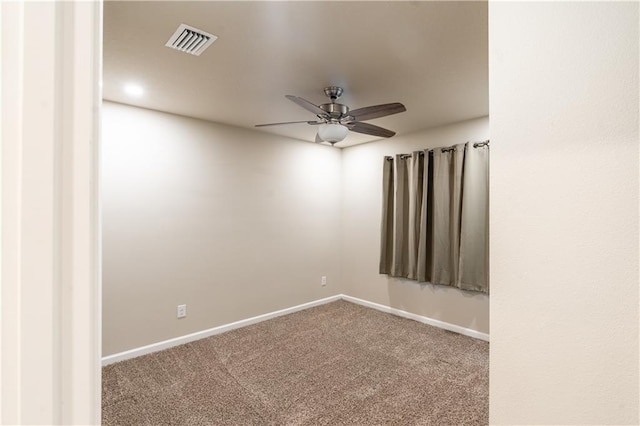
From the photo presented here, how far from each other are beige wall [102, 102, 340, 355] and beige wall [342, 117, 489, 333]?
0.39 meters

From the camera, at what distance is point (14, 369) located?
347 mm

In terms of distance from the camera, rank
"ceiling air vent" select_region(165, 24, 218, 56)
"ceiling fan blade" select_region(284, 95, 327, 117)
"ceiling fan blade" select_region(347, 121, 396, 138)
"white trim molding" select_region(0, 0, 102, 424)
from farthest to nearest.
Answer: "ceiling fan blade" select_region(347, 121, 396, 138)
"ceiling fan blade" select_region(284, 95, 327, 117)
"ceiling air vent" select_region(165, 24, 218, 56)
"white trim molding" select_region(0, 0, 102, 424)

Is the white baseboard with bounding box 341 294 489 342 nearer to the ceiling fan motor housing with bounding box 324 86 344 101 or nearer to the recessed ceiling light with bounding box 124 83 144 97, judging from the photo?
the ceiling fan motor housing with bounding box 324 86 344 101

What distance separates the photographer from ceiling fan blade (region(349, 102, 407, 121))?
6.98ft

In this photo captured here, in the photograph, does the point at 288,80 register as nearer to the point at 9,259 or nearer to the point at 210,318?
the point at 9,259

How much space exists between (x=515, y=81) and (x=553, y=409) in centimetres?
83

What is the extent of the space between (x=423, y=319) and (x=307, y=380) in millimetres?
1830

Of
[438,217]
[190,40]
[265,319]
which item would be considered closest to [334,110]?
[190,40]

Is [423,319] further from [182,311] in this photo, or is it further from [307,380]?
[182,311]

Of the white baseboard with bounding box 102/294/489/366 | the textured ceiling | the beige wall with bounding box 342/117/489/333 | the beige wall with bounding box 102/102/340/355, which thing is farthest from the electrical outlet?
the beige wall with bounding box 342/117/489/333

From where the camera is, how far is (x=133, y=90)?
8.09ft

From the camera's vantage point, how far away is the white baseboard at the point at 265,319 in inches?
113

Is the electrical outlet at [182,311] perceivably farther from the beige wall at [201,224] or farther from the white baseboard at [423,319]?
the white baseboard at [423,319]

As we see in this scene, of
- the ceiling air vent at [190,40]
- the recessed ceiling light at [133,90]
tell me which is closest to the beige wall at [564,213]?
the ceiling air vent at [190,40]
